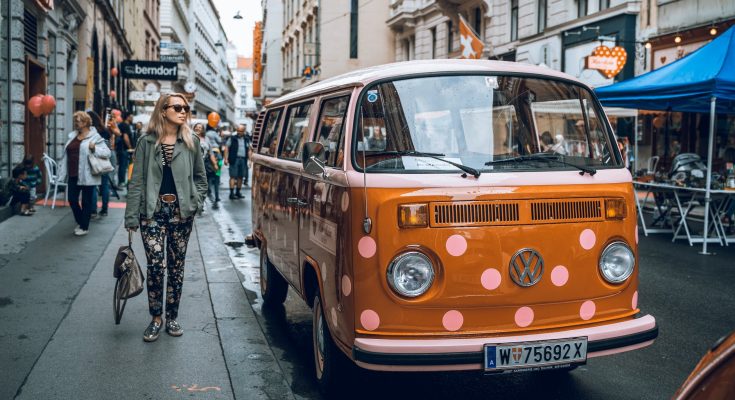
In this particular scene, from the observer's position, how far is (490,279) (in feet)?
13.6

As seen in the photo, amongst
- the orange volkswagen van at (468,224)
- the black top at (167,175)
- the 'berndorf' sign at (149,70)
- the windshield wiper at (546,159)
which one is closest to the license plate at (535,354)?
the orange volkswagen van at (468,224)

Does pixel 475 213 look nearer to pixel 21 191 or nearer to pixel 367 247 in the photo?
pixel 367 247

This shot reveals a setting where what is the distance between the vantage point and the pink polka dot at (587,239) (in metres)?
4.32

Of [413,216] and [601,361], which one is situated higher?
[413,216]

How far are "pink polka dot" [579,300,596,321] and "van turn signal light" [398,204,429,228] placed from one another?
3.45 ft

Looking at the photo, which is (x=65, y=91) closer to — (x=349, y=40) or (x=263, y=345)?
(x=263, y=345)

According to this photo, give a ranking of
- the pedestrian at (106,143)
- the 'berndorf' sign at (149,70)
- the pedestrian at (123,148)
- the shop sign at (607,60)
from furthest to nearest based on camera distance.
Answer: the 'berndorf' sign at (149,70)
the shop sign at (607,60)
the pedestrian at (123,148)
the pedestrian at (106,143)

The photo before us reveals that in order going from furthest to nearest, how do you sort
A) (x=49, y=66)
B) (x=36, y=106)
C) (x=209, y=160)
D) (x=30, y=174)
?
(x=49, y=66), (x=209, y=160), (x=36, y=106), (x=30, y=174)

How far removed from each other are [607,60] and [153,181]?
17841 millimetres

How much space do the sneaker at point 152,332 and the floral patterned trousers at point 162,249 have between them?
3.5 inches

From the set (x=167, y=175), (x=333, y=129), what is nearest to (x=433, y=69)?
(x=333, y=129)

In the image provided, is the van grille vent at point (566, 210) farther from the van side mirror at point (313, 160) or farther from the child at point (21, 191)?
the child at point (21, 191)

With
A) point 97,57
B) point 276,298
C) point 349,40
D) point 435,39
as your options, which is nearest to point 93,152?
point 276,298

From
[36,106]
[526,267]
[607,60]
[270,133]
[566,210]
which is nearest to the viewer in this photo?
[526,267]
